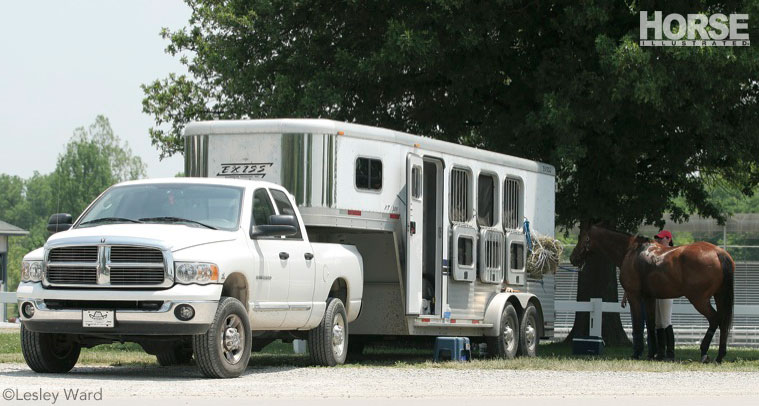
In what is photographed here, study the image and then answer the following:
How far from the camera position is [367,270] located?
58.2ft

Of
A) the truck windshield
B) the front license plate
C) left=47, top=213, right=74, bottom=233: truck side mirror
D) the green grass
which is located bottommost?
the green grass

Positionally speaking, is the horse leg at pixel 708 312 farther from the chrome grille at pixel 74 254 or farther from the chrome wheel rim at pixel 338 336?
the chrome grille at pixel 74 254

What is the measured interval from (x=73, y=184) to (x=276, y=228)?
341 ft

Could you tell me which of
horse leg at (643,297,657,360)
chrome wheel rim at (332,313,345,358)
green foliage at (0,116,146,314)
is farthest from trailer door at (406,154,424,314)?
green foliage at (0,116,146,314)

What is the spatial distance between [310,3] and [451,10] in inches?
137

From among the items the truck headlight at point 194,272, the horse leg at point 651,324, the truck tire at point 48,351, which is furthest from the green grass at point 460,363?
the truck headlight at point 194,272

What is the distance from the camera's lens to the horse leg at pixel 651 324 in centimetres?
2016

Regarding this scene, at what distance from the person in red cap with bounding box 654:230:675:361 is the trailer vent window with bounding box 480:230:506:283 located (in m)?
2.65

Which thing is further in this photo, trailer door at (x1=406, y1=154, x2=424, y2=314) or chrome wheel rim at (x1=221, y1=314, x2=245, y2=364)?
trailer door at (x1=406, y1=154, x2=424, y2=314)

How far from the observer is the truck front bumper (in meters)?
13.3

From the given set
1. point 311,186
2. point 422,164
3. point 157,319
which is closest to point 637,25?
point 422,164

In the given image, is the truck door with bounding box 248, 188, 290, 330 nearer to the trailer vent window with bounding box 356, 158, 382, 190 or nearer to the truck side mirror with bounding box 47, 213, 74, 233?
the trailer vent window with bounding box 356, 158, 382, 190

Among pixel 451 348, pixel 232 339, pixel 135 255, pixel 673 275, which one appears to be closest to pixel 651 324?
pixel 673 275

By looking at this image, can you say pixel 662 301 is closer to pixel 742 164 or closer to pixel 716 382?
pixel 716 382
